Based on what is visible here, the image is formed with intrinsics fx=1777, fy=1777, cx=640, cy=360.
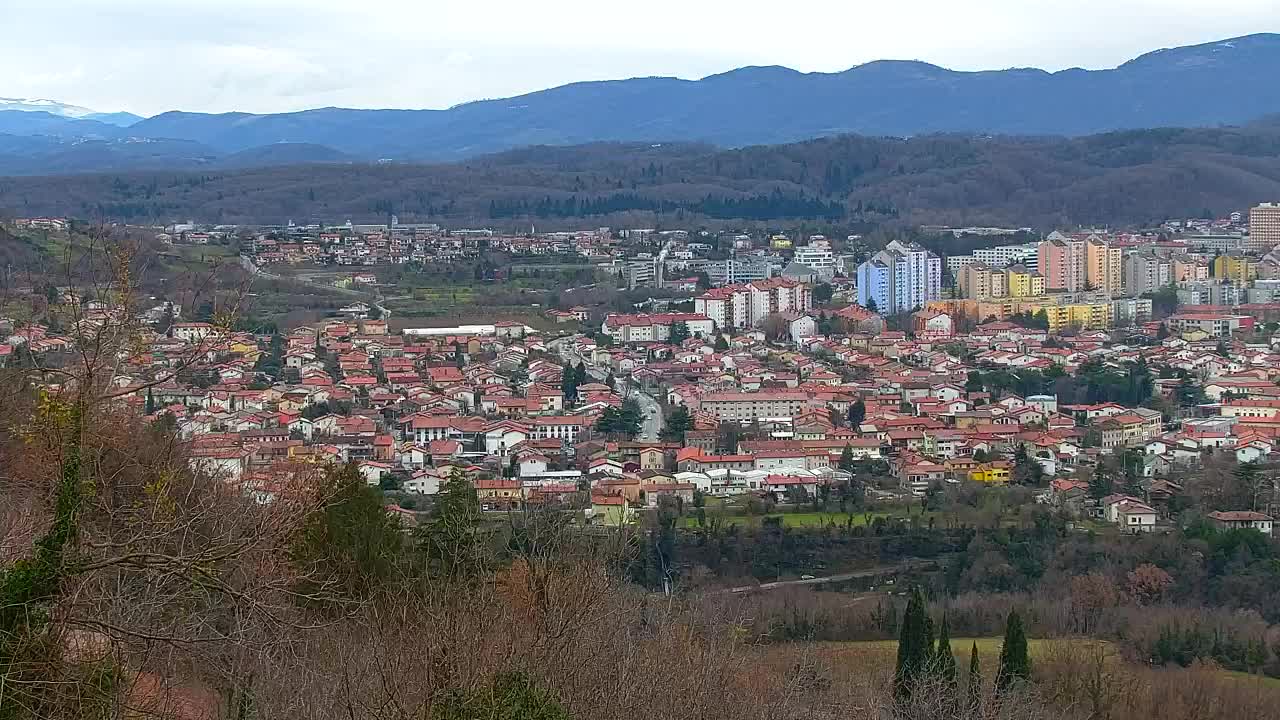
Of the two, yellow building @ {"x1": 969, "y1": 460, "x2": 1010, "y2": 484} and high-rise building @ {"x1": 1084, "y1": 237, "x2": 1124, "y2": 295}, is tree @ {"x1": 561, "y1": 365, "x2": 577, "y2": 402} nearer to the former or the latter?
yellow building @ {"x1": 969, "y1": 460, "x2": 1010, "y2": 484}

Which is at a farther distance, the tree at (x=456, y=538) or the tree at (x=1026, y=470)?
the tree at (x=1026, y=470)

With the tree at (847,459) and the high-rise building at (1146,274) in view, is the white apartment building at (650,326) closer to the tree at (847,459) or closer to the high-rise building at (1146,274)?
the high-rise building at (1146,274)

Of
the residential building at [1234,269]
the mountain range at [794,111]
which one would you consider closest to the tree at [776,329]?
the residential building at [1234,269]

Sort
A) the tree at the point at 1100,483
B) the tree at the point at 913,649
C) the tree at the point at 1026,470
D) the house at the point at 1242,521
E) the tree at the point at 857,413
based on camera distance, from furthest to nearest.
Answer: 1. the tree at the point at 857,413
2. the tree at the point at 1026,470
3. the tree at the point at 1100,483
4. the house at the point at 1242,521
5. the tree at the point at 913,649

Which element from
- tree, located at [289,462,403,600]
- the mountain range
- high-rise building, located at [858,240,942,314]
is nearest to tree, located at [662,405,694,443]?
tree, located at [289,462,403,600]

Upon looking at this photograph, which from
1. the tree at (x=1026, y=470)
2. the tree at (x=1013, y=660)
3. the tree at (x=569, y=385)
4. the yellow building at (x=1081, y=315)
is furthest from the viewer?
the yellow building at (x=1081, y=315)

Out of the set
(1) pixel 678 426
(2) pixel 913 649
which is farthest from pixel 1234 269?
(2) pixel 913 649
